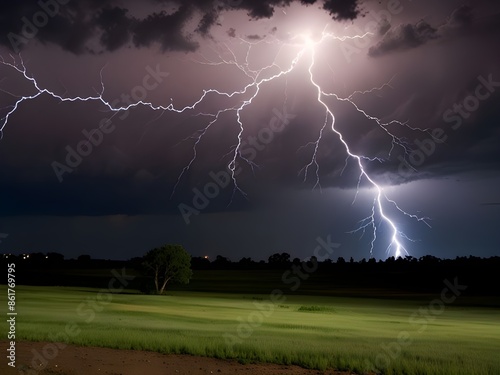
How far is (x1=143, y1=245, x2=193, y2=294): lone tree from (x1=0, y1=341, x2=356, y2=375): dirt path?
4330 cm

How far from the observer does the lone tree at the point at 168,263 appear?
61531mm

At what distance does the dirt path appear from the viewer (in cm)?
1491

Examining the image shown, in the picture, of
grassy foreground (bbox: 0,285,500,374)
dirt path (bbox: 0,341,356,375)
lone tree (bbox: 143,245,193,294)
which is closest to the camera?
Answer: dirt path (bbox: 0,341,356,375)

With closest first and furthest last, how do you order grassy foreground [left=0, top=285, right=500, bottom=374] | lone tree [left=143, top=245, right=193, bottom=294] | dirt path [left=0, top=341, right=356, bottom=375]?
1. dirt path [left=0, top=341, right=356, bottom=375]
2. grassy foreground [left=0, top=285, right=500, bottom=374]
3. lone tree [left=143, top=245, right=193, bottom=294]

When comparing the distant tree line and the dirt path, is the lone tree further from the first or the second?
the dirt path

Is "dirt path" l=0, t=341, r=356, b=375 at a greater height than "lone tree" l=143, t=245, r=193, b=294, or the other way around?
"lone tree" l=143, t=245, r=193, b=294

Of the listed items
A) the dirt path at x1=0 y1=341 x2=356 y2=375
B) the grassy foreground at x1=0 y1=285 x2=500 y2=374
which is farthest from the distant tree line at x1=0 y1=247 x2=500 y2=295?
the dirt path at x1=0 y1=341 x2=356 y2=375

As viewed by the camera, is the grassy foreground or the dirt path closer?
the dirt path

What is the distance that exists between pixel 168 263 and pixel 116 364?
4617 cm

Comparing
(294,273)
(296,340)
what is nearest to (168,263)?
(296,340)

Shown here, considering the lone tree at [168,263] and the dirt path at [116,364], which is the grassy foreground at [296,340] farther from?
the lone tree at [168,263]

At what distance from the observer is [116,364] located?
15953mm

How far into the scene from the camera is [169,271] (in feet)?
204

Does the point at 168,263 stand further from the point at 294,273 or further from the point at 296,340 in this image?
the point at 294,273
